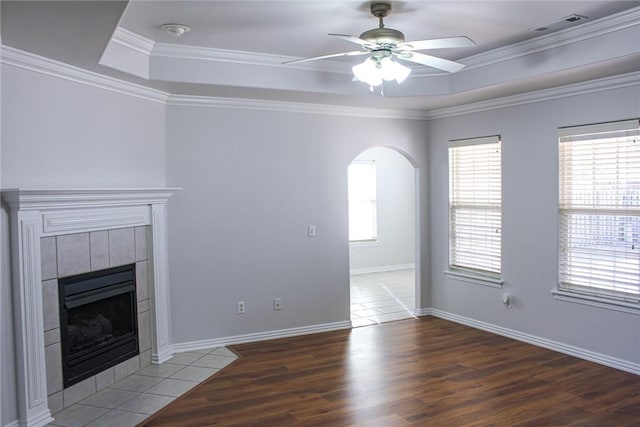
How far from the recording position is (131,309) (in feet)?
14.3

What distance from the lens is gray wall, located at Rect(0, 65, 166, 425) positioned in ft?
10.5

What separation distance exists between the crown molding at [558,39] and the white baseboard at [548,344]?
2591mm

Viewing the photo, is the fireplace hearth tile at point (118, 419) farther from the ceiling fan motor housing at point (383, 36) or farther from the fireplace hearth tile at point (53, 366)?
the ceiling fan motor housing at point (383, 36)

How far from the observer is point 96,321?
4059 mm

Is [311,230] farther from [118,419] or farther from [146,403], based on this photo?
[118,419]

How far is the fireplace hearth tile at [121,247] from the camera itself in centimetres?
407

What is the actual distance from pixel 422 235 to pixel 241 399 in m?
3.15

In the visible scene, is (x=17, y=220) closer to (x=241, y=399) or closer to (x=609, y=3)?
(x=241, y=399)

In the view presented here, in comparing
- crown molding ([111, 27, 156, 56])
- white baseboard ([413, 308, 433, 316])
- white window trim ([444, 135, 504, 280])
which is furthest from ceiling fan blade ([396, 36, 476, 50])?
white baseboard ([413, 308, 433, 316])

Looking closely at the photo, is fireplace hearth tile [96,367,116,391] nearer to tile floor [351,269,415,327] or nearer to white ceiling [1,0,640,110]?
white ceiling [1,0,640,110]

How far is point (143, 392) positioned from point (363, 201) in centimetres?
570

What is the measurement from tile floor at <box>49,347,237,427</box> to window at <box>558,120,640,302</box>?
3.21 meters

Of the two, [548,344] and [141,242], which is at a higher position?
[141,242]

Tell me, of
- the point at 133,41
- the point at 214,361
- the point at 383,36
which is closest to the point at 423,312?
the point at 214,361
